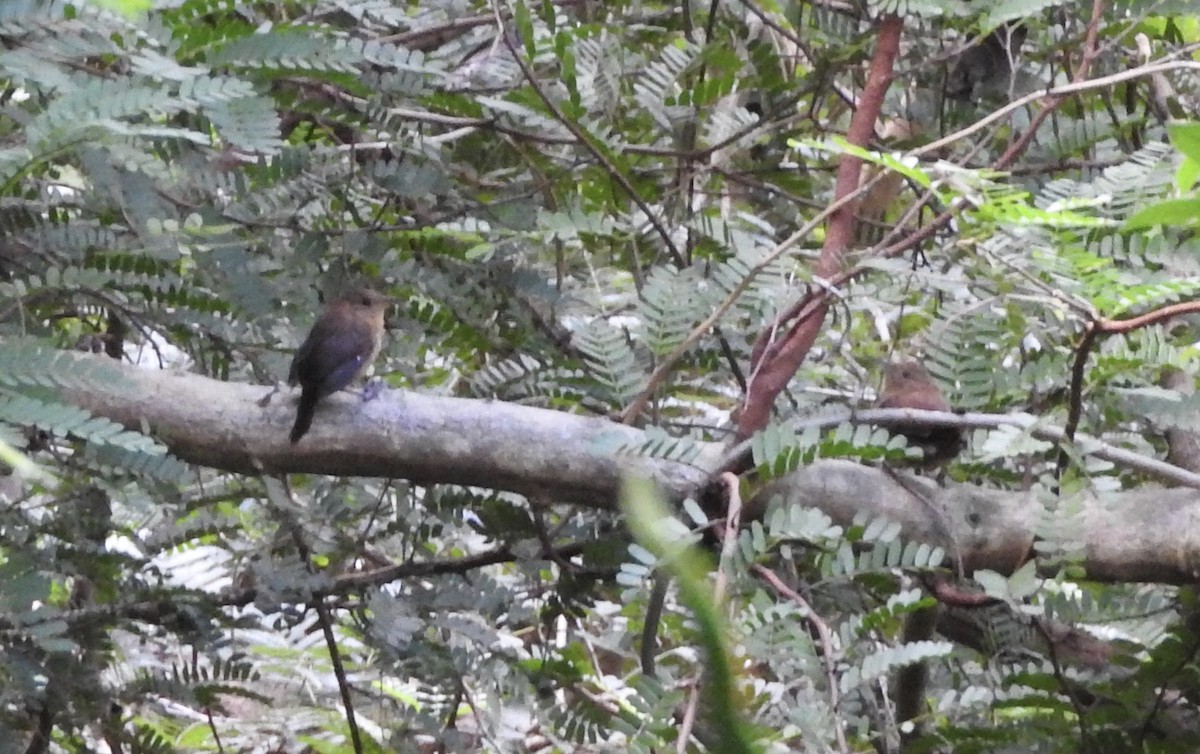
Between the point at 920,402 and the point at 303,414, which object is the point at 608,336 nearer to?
the point at 303,414

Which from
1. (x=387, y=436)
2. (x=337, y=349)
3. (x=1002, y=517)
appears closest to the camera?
(x=1002, y=517)

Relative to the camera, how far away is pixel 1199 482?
64.7 inches

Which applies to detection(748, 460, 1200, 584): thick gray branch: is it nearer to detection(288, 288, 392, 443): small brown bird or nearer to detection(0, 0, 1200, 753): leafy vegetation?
detection(0, 0, 1200, 753): leafy vegetation

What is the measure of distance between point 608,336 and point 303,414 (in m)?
0.50

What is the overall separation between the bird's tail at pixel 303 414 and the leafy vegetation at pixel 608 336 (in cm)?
4

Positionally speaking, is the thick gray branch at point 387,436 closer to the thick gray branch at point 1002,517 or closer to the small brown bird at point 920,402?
the thick gray branch at point 1002,517

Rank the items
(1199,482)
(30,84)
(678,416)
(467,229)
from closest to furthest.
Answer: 1. (30,84)
2. (1199,482)
3. (467,229)
4. (678,416)

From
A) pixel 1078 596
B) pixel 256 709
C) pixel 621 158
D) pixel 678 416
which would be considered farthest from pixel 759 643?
pixel 256 709

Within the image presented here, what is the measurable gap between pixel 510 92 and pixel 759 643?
4.16 ft

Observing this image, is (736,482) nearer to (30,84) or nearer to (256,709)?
(30,84)

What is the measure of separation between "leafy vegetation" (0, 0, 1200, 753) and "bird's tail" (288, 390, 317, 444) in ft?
0.14

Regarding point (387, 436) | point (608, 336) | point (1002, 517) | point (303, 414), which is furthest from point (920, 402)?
point (303, 414)

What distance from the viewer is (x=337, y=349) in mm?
2145

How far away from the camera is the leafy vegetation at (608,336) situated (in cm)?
146
